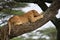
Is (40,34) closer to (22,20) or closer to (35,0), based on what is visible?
(35,0)

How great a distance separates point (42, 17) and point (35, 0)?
1045 mm

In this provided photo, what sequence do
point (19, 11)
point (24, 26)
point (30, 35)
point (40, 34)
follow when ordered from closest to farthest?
point (24, 26) < point (19, 11) < point (40, 34) < point (30, 35)

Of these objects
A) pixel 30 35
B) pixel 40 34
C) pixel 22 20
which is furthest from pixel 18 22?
pixel 30 35

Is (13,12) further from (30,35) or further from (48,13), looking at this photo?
(30,35)

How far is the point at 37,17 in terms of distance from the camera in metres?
3.21

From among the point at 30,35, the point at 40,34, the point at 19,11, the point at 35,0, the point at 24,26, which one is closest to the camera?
the point at 24,26

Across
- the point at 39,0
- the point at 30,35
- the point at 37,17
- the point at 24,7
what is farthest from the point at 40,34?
the point at 37,17

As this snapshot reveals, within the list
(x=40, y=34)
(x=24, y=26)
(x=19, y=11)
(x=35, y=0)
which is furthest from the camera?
(x=40, y=34)

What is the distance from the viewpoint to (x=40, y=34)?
226 inches

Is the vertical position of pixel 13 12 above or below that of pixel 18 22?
above

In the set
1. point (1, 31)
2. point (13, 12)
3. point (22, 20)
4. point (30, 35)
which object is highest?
point (30, 35)

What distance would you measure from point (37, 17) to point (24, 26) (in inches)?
10.8

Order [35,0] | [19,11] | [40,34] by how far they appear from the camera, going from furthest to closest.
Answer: [40,34] → [19,11] → [35,0]

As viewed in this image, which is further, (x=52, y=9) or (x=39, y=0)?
(x=39, y=0)
